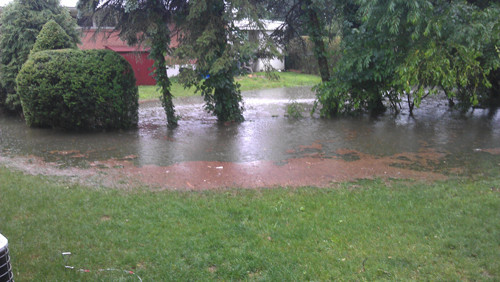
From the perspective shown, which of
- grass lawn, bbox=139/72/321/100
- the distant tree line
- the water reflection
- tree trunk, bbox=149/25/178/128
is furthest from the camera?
grass lawn, bbox=139/72/321/100

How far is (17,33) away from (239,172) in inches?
301

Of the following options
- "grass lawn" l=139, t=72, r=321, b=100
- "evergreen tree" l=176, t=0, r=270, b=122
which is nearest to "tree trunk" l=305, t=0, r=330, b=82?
"evergreen tree" l=176, t=0, r=270, b=122

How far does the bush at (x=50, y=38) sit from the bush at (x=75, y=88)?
2.83ft

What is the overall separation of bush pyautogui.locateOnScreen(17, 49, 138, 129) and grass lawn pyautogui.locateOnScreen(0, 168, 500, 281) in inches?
129

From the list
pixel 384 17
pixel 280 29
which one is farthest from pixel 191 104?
pixel 384 17

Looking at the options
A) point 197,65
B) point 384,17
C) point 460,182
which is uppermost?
point 384,17

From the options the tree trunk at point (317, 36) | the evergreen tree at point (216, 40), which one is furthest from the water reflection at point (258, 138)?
the tree trunk at point (317, 36)

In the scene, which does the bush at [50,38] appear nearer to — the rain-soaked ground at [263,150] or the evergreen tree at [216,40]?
the rain-soaked ground at [263,150]

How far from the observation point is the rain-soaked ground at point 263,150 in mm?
6673

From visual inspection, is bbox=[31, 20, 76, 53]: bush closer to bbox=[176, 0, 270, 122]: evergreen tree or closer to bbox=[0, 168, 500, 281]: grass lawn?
bbox=[176, 0, 270, 122]: evergreen tree

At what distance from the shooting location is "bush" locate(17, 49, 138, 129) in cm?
891

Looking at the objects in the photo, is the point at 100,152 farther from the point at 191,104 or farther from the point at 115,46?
the point at 115,46

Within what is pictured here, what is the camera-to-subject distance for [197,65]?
32.8 feet

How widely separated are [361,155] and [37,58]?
6.81 meters
